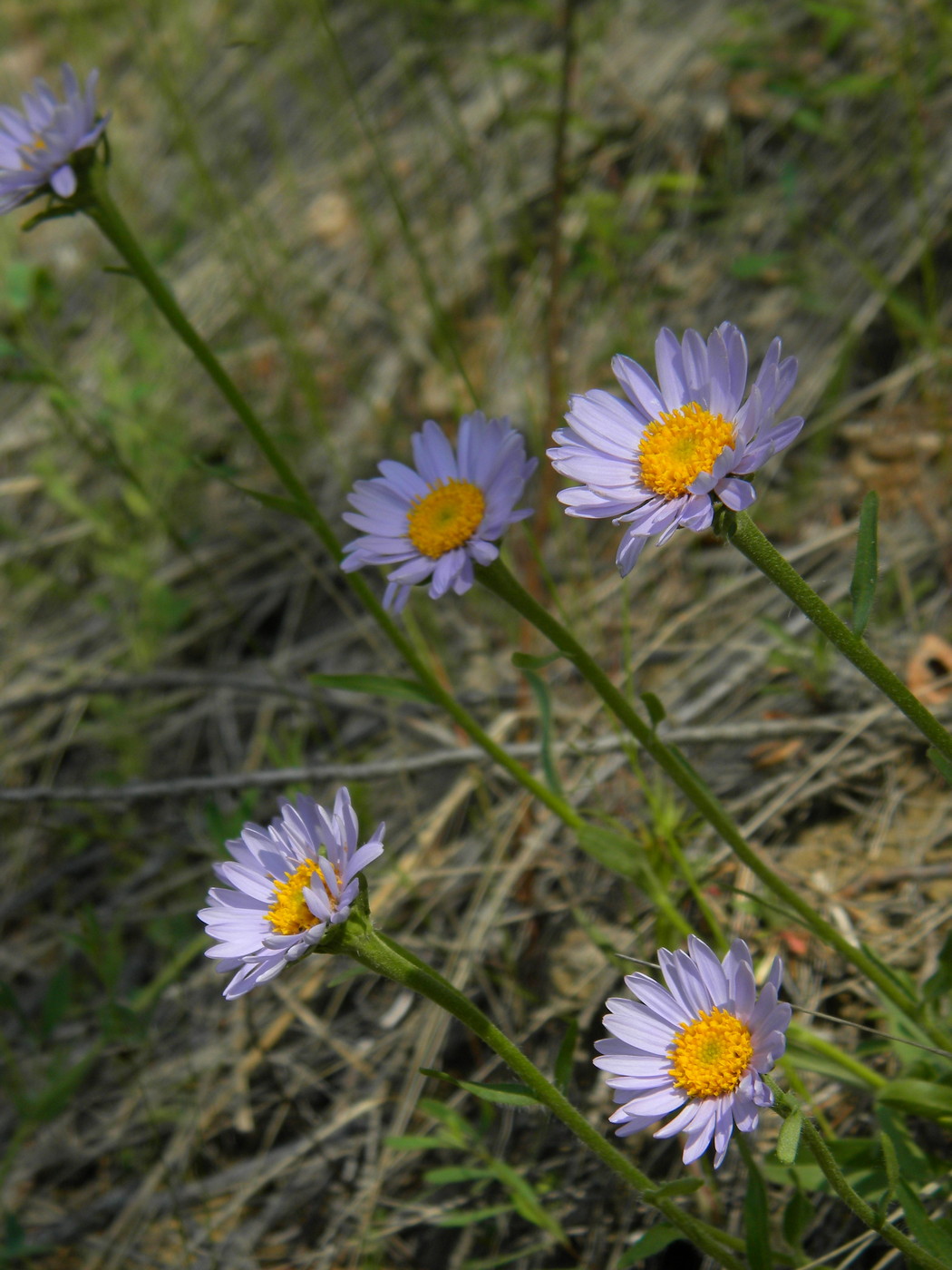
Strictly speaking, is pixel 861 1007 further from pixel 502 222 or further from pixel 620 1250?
pixel 502 222

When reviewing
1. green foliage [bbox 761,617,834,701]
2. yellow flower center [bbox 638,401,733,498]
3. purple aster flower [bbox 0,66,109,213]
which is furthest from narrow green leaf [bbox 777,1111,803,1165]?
purple aster flower [bbox 0,66,109,213]

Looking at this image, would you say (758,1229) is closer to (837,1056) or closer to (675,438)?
(837,1056)

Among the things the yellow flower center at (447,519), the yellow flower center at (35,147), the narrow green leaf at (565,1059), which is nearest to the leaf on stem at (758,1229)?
the narrow green leaf at (565,1059)

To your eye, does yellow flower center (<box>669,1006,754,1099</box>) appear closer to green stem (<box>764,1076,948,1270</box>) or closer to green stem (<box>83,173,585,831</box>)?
green stem (<box>764,1076,948,1270</box>)

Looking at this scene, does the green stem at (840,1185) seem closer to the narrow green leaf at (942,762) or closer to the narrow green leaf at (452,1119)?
the narrow green leaf at (942,762)

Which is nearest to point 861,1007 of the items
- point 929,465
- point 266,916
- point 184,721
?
point 266,916
